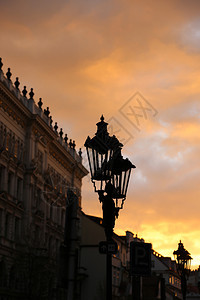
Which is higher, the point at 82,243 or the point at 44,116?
the point at 44,116

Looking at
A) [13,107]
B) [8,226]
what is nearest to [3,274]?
[8,226]

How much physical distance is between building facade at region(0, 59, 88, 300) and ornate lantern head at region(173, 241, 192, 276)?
14.3m

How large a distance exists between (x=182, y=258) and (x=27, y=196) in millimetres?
26551

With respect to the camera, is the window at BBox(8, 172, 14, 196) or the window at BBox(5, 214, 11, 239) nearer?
the window at BBox(5, 214, 11, 239)

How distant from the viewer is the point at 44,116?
181 feet

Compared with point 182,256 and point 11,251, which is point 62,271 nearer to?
point 182,256

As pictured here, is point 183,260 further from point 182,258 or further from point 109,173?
point 109,173

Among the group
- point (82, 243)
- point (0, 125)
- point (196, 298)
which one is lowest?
point (196, 298)

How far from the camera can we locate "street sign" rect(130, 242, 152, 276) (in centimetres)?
1154

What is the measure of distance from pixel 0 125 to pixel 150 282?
1940 inches

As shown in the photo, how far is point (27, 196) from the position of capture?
4919 centimetres

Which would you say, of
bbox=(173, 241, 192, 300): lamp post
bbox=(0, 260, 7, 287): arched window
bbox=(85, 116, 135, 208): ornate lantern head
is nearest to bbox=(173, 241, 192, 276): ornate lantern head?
bbox=(173, 241, 192, 300): lamp post

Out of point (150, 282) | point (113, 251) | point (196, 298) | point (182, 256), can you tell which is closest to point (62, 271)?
point (113, 251)

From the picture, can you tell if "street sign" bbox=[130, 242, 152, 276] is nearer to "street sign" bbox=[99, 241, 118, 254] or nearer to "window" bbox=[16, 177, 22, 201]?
"street sign" bbox=[99, 241, 118, 254]
